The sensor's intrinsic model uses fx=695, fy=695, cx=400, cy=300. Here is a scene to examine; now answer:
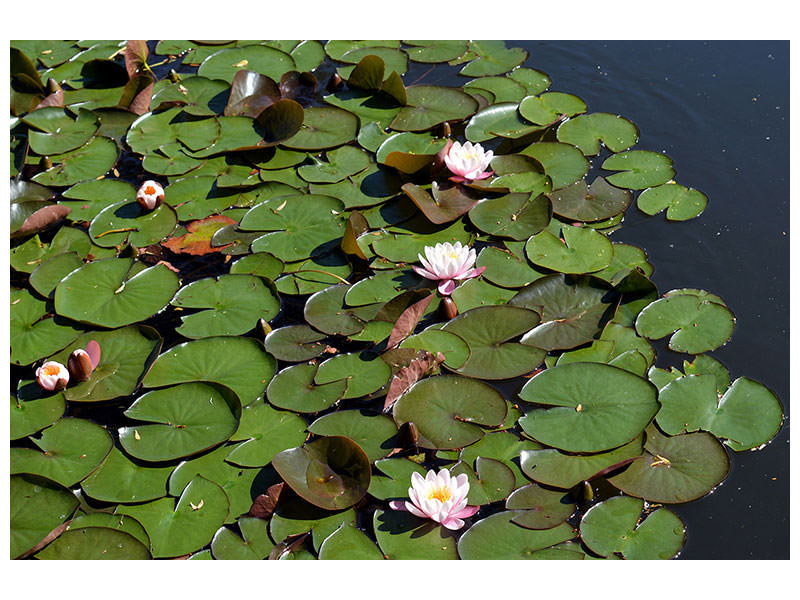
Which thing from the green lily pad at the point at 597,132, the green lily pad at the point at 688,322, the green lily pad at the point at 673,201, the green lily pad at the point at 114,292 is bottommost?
the green lily pad at the point at 114,292

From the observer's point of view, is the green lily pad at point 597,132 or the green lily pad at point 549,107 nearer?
the green lily pad at point 597,132

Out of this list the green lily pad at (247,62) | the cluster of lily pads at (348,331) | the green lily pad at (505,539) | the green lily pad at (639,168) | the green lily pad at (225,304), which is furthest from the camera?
the green lily pad at (247,62)

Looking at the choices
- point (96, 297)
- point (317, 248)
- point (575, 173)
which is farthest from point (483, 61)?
point (96, 297)

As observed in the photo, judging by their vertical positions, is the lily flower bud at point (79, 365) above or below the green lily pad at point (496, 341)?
below

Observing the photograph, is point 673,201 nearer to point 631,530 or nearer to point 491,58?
point 491,58

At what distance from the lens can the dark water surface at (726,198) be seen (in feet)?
8.50

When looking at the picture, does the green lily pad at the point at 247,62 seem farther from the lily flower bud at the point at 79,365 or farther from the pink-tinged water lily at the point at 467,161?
the lily flower bud at the point at 79,365

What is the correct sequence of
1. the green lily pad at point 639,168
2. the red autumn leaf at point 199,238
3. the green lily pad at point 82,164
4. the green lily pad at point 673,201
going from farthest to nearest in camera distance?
the green lily pad at point 82,164 < the green lily pad at point 639,168 < the green lily pad at point 673,201 < the red autumn leaf at point 199,238

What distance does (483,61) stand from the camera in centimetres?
518

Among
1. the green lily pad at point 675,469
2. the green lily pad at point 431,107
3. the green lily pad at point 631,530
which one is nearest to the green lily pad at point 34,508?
the green lily pad at point 631,530

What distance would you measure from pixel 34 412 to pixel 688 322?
9.47ft

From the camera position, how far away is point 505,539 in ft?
8.04

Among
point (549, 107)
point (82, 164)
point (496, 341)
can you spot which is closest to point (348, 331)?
point (496, 341)

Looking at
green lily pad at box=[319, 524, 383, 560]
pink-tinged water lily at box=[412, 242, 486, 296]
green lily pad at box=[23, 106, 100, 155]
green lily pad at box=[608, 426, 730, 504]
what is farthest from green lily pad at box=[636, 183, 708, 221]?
green lily pad at box=[23, 106, 100, 155]
